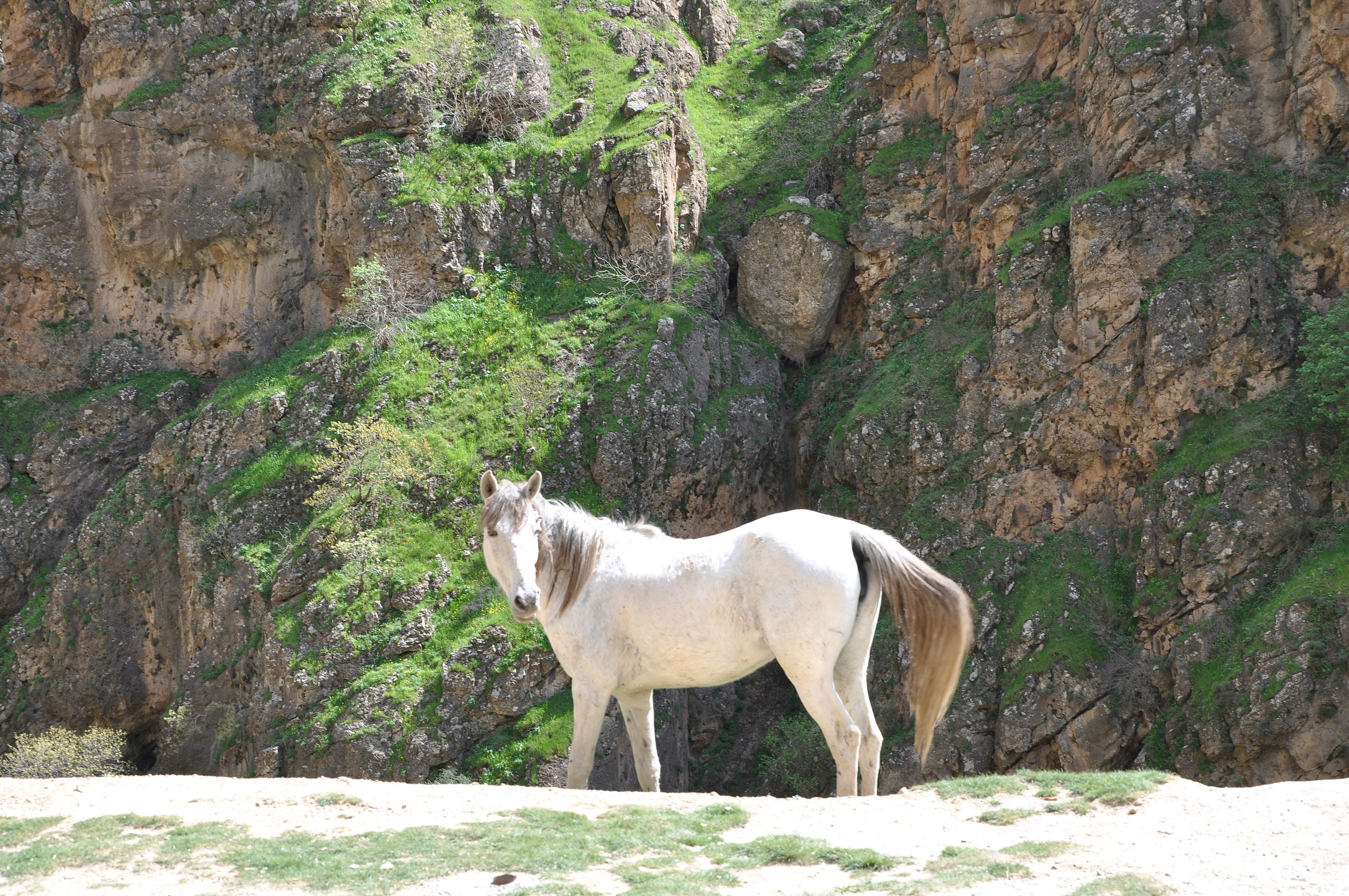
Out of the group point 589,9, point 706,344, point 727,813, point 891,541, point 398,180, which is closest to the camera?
point 727,813

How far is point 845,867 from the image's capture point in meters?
6.98

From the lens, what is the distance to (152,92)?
3234cm

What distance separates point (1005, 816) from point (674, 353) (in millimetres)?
19856

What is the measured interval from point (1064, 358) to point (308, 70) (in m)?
23.7

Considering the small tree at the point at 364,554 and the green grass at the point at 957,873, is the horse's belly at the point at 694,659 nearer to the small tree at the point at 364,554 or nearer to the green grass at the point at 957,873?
the green grass at the point at 957,873

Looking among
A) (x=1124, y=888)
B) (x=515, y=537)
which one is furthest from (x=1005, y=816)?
(x=515, y=537)

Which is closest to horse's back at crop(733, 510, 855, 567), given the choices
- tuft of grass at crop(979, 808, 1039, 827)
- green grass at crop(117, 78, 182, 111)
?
tuft of grass at crop(979, 808, 1039, 827)

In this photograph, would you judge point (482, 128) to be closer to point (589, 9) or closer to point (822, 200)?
point (589, 9)

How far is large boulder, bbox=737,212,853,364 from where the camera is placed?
28531 millimetres

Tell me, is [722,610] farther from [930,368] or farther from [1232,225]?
[930,368]

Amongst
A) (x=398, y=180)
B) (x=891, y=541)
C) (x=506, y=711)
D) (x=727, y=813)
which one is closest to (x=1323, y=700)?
(x=891, y=541)

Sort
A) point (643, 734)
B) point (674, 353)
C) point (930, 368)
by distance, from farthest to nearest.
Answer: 1. point (674, 353)
2. point (930, 368)
3. point (643, 734)

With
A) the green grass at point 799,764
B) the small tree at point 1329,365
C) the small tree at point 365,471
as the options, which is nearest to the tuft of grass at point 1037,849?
the green grass at point 799,764

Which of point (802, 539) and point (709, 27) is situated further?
point (709, 27)
